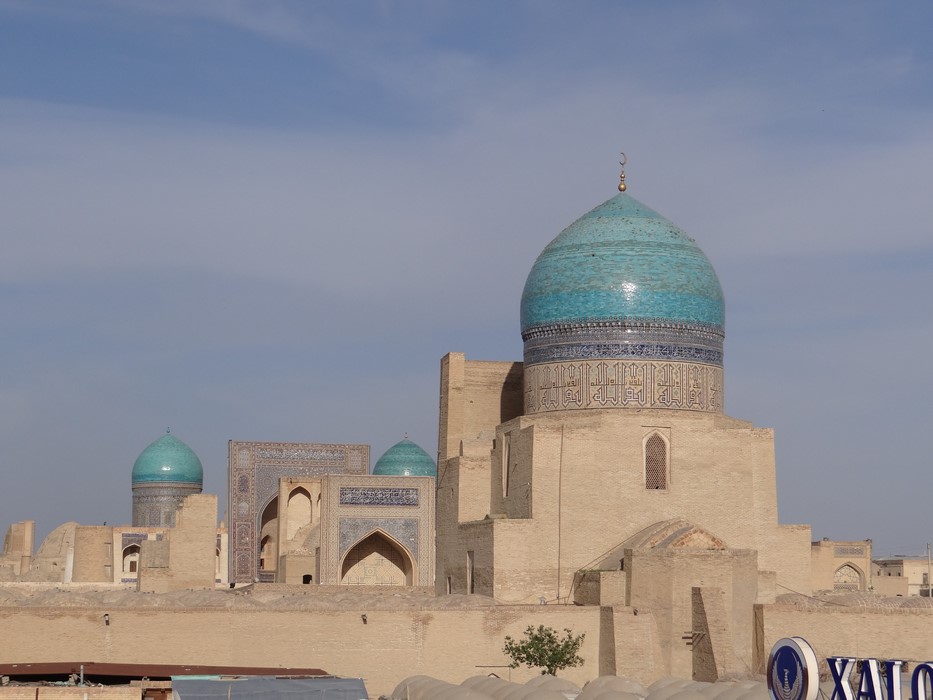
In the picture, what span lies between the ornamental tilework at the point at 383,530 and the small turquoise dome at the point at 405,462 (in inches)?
168

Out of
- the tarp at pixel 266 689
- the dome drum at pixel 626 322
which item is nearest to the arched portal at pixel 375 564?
the dome drum at pixel 626 322

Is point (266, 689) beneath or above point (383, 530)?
beneath

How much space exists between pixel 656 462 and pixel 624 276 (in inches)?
106

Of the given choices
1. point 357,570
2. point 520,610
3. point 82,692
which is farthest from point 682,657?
point 357,570

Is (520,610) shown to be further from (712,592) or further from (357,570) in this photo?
(357,570)

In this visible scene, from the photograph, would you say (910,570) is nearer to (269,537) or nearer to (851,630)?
(269,537)

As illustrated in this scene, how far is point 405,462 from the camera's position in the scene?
34812 mm

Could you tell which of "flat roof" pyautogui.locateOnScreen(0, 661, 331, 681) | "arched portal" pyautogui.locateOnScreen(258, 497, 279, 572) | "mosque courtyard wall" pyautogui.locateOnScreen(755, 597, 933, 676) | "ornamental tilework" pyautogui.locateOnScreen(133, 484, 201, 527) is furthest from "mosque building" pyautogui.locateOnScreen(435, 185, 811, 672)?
"ornamental tilework" pyautogui.locateOnScreen(133, 484, 201, 527)

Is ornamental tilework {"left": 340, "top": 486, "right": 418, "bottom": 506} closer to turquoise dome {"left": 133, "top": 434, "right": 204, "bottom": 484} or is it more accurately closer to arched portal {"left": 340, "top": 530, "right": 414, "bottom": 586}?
arched portal {"left": 340, "top": 530, "right": 414, "bottom": 586}

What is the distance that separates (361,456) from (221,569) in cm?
822

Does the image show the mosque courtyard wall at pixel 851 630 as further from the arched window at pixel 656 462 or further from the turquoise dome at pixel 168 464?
the turquoise dome at pixel 168 464

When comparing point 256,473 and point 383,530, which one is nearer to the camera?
point 383,530

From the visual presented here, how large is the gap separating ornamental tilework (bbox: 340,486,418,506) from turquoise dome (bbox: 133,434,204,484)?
41.7 feet

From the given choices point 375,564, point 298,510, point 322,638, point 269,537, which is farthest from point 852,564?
point 322,638
